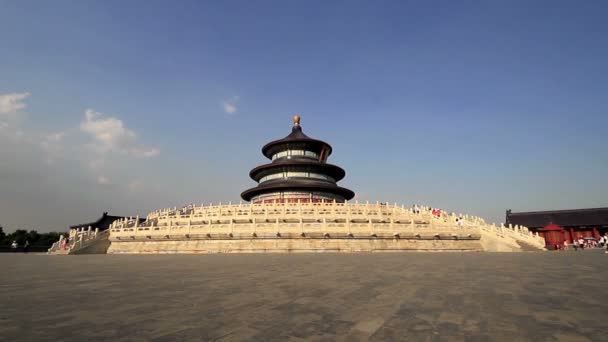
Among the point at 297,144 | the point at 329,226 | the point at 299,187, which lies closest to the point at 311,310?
the point at 329,226

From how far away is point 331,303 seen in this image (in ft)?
15.7

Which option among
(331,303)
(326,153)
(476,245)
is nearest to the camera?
(331,303)

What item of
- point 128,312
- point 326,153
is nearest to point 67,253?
point 128,312

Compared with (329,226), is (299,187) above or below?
above

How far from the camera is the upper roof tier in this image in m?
44.7

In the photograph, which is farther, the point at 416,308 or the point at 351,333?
the point at 416,308

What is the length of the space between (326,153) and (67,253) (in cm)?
3258

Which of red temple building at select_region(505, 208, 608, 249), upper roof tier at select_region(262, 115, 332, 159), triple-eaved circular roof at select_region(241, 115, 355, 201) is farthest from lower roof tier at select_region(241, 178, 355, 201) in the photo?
red temple building at select_region(505, 208, 608, 249)

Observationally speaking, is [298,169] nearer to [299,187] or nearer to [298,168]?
[298,168]

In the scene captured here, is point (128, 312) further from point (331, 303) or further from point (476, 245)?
point (476, 245)

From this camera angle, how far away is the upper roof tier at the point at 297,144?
4469cm

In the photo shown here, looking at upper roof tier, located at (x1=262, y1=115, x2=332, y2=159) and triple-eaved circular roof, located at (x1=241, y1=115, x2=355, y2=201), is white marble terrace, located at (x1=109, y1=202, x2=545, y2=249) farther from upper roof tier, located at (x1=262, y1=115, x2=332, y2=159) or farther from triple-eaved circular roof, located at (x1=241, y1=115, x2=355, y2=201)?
upper roof tier, located at (x1=262, y1=115, x2=332, y2=159)

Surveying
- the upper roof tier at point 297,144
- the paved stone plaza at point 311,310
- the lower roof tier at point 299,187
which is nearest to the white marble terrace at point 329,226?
the lower roof tier at point 299,187

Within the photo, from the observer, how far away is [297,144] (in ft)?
149
